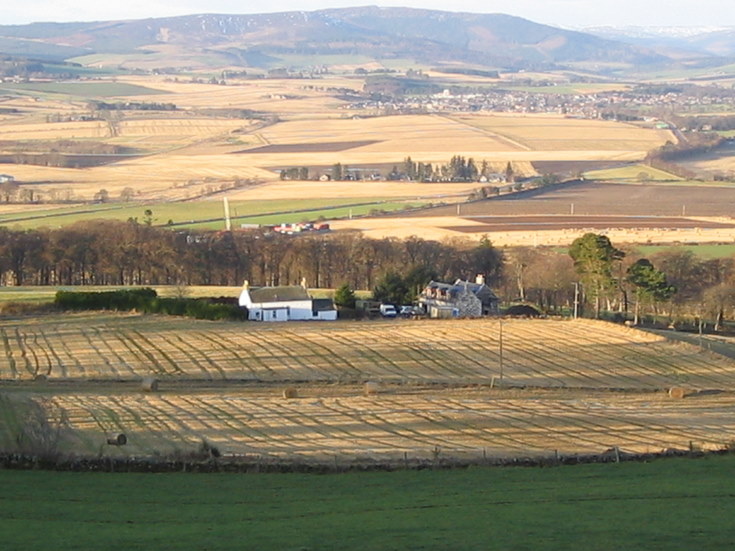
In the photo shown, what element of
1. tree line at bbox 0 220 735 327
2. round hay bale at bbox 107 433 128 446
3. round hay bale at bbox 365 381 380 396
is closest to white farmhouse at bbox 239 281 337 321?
tree line at bbox 0 220 735 327

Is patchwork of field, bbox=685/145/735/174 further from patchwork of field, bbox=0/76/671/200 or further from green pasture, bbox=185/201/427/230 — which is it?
green pasture, bbox=185/201/427/230

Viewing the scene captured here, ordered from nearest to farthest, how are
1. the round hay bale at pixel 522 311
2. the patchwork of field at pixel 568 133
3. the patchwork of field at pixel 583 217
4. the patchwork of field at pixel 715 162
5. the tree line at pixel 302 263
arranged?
the round hay bale at pixel 522 311, the tree line at pixel 302 263, the patchwork of field at pixel 583 217, the patchwork of field at pixel 715 162, the patchwork of field at pixel 568 133

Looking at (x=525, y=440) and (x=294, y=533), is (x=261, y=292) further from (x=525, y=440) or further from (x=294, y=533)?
(x=294, y=533)

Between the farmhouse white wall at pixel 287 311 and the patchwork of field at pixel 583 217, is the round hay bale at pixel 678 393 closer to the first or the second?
the farmhouse white wall at pixel 287 311

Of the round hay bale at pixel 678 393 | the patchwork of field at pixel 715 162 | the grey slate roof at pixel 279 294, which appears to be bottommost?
the patchwork of field at pixel 715 162

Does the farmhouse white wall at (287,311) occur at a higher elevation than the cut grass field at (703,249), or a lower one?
higher

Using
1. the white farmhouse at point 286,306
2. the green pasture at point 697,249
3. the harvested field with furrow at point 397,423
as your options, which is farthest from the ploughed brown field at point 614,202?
the harvested field with furrow at point 397,423

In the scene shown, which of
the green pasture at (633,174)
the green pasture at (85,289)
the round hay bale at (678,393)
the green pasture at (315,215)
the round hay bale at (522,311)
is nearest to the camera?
the round hay bale at (678,393)
